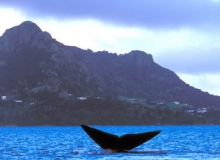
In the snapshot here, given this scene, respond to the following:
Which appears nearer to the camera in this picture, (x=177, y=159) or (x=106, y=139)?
(x=106, y=139)

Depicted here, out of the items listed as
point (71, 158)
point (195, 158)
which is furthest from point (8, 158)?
point (195, 158)

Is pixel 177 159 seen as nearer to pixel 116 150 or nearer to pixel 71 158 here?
pixel 116 150

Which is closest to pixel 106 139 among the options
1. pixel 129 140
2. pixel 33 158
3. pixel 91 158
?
pixel 129 140

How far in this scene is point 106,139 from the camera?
61.7 m

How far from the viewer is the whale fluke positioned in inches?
2306

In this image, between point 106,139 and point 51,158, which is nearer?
point 106,139

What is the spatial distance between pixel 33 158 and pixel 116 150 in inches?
471

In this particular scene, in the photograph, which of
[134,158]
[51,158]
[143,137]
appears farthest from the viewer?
[51,158]

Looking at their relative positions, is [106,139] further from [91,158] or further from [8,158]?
[8,158]

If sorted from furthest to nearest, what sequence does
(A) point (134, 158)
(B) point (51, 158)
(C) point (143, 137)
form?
(B) point (51, 158) < (A) point (134, 158) < (C) point (143, 137)

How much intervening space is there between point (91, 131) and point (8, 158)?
659 inches

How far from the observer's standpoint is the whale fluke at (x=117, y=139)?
58.6m

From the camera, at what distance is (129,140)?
202 ft

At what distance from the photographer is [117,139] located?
61.5 metres
